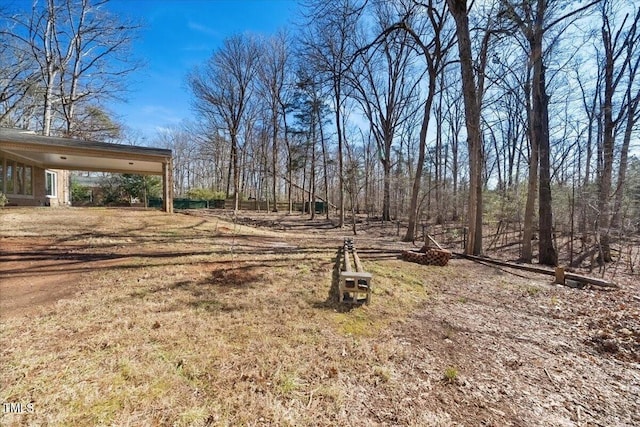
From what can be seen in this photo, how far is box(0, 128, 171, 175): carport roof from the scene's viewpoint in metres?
10.2

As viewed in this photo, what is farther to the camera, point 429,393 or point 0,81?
point 0,81

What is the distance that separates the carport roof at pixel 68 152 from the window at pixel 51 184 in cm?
123

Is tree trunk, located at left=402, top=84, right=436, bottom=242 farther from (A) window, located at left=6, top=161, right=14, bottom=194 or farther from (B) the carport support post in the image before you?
(A) window, located at left=6, top=161, right=14, bottom=194

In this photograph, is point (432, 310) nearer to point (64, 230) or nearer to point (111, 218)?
point (64, 230)

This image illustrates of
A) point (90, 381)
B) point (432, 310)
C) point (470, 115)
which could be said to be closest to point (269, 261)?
point (432, 310)

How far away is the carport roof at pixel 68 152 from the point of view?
33.5 ft

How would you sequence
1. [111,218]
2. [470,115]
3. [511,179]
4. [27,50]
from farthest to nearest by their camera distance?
[511,179], [27,50], [111,218], [470,115]

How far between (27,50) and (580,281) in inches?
1006

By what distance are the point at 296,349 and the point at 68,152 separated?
1311cm

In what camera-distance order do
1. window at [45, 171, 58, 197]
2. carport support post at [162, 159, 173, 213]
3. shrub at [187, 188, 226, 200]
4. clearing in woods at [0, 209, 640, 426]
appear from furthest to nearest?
shrub at [187, 188, 226, 200], window at [45, 171, 58, 197], carport support post at [162, 159, 173, 213], clearing in woods at [0, 209, 640, 426]

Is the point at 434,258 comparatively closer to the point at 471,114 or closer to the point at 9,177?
the point at 471,114

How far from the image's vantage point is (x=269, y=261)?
6.29 m

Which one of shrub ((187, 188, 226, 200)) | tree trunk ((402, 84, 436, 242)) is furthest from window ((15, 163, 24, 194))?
tree trunk ((402, 84, 436, 242))

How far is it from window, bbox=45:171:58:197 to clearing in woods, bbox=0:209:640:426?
14.3 meters
